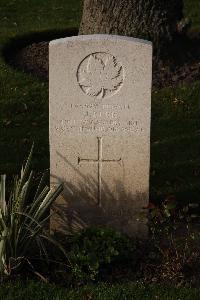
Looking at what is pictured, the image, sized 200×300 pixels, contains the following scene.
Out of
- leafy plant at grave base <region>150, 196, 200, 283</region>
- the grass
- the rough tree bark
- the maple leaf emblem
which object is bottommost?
the grass

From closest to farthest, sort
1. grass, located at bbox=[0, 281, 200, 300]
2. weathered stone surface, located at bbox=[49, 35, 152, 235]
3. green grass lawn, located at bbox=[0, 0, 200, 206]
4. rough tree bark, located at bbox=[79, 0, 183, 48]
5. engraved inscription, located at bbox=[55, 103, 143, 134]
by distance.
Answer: grass, located at bbox=[0, 281, 200, 300] → weathered stone surface, located at bbox=[49, 35, 152, 235] → engraved inscription, located at bbox=[55, 103, 143, 134] → green grass lawn, located at bbox=[0, 0, 200, 206] → rough tree bark, located at bbox=[79, 0, 183, 48]

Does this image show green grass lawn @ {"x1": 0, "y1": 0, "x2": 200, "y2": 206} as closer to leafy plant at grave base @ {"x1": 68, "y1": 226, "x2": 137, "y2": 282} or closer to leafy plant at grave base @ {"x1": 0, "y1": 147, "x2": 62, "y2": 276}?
leafy plant at grave base @ {"x1": 68, "y1": 226, "x2": 137, "y2": 282}

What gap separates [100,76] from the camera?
5.21m

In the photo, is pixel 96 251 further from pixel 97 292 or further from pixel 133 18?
pixel 133 18

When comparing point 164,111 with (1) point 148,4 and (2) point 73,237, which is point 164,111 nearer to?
(1) point 148,4

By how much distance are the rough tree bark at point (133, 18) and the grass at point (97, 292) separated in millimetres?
4703

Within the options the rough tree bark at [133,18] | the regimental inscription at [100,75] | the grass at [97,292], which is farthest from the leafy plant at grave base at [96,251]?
the rough tree bark at [133,18]

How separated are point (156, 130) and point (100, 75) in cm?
249

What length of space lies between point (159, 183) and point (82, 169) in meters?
1.34

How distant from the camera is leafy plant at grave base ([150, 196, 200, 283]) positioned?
4969 millimetres

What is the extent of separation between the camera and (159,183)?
653 centimetres

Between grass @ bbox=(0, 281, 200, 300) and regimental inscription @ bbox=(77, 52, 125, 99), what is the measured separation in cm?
141

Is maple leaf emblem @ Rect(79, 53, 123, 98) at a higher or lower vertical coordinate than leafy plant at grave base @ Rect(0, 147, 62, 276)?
higher

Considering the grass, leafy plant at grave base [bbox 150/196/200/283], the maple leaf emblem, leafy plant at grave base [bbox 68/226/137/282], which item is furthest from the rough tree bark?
the grass
